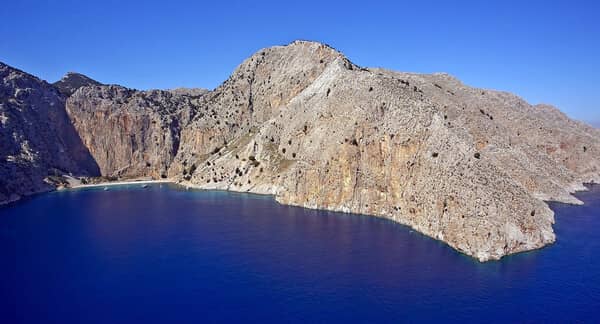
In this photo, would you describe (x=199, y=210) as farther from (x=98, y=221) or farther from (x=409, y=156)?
(x=409, y=156)

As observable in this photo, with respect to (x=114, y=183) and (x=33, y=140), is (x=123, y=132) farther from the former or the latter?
(x=33, y=140)

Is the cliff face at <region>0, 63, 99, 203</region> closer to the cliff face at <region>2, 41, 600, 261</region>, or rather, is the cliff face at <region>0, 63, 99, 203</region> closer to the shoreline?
the cliff face at <region>2, 41, 600, 261</region>

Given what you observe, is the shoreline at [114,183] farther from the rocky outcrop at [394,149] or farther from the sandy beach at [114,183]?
the rocky outcrop at [394,149]

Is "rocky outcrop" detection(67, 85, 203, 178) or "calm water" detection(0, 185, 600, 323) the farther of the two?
"rocky outcrop" detection(67, 85, 203, 178)

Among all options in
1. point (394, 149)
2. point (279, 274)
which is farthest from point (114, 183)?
point (279, 274)

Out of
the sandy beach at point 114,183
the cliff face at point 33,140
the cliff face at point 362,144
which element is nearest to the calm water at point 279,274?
the cliff face at point 362,144

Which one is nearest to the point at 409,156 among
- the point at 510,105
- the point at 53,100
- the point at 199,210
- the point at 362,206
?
the point at 362,206

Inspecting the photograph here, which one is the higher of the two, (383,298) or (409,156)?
(409,156)

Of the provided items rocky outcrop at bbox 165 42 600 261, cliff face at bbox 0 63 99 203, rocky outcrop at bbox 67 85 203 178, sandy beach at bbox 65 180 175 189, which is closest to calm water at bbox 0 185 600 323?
rocky outcrop at bbox 165 42 600 261
